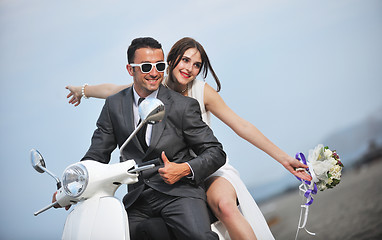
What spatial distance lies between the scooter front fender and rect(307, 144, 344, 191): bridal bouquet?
1276mm

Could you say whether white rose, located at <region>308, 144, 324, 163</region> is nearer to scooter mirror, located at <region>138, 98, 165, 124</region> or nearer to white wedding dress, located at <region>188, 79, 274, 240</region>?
white wedding dress, located at <region>188, 79, 274, 240</region>

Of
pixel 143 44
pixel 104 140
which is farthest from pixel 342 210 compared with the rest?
pixel 143 44

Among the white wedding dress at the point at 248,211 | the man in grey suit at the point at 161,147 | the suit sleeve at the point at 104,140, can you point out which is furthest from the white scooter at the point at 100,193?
the white wedding dress at the point at 248,211

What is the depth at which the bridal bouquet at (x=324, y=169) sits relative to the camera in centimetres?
296

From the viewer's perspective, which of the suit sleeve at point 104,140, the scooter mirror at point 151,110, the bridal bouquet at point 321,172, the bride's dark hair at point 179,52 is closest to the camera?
the scooter mirror at point 151,110

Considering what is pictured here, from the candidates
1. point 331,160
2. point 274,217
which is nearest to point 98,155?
point 331,160

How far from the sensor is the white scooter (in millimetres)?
2092

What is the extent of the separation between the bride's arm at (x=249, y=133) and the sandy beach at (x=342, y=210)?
2.57 metres

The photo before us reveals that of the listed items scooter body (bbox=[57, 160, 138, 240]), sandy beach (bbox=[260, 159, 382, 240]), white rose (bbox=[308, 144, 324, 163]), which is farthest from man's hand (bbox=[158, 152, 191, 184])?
sandy beach (bbox=[260, 159, 382, 240])

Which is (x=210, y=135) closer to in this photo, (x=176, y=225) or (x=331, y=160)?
(x=176, y=225)

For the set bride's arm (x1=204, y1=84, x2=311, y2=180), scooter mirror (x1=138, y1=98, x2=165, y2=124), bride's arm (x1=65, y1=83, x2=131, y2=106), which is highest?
scooter mirror (x1=138, y1=98, x2=165, y2=124)

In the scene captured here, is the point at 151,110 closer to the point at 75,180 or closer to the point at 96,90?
the point at 75,180

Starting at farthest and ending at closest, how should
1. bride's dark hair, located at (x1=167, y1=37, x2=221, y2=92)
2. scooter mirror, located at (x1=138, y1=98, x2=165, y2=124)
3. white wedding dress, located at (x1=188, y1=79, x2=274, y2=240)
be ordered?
bride's dark hair, located at (x1=167, y1=37, x2=221, y2=92)
white wedding dress, located at (x1=188, y1=79, x2=274, y2=240)
scooter mirror, located at (x1=138, y1=98, x2=165, y2=124)

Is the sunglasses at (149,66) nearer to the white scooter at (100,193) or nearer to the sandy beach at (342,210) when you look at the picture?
the white scooter at (100,193)
